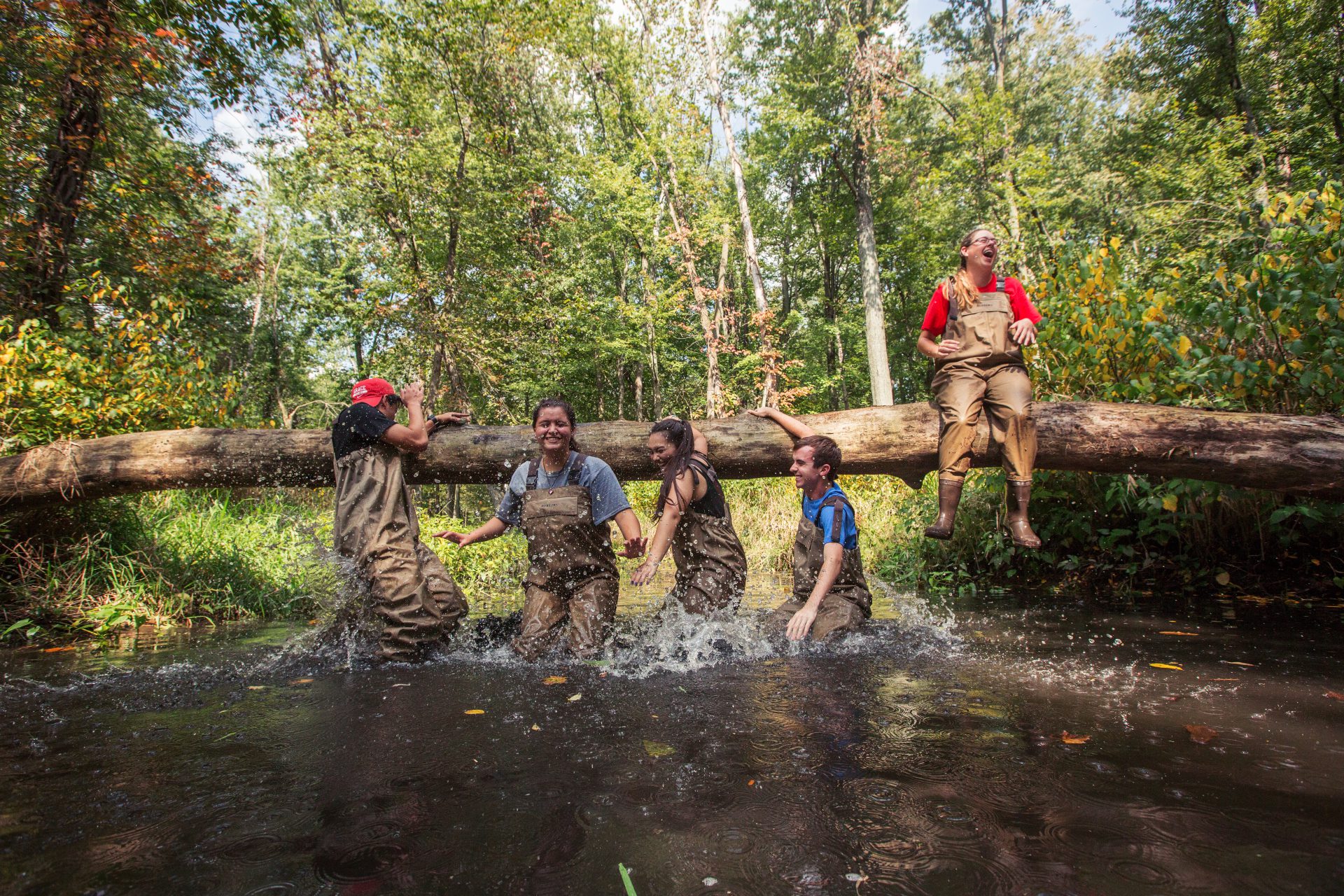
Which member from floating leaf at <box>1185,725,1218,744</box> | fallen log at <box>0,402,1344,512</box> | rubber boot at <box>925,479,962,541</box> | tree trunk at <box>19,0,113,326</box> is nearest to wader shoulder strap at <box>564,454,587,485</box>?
fallen log at <box>0,402,1344,512</box>

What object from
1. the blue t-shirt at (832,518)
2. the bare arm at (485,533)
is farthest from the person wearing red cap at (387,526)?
the blue t-shirt at (832,518)

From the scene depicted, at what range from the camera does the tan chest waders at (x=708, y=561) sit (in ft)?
17.9

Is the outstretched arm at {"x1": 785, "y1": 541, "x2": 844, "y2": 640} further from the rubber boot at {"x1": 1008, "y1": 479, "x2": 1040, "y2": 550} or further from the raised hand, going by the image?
the raised hand

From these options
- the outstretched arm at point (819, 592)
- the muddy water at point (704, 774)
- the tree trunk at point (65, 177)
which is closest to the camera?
the muddy water at point (704, 774)

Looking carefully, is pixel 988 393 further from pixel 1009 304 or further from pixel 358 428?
pixel 358 428

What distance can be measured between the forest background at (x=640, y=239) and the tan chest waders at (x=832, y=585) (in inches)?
112

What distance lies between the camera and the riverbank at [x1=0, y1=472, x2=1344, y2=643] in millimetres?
6000

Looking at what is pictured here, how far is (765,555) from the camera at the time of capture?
35.7 ft

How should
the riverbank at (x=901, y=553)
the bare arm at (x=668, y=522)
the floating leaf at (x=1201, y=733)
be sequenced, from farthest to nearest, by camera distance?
the riverbank at (x=901, y=553)
the bare arm at (x=668, y=522)
the floating leaf at (x=1201, y=733)

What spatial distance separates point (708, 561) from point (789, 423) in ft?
4.20

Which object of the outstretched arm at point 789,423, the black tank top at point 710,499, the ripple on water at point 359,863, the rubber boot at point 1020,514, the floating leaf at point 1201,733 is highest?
the outstretched arm at point 789,423

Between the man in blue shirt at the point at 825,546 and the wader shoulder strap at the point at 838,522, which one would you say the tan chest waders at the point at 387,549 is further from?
the wader shoulder strap at the point at 838,522

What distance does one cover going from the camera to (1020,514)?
194 inches

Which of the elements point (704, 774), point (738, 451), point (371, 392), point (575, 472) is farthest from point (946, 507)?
point (371, 392)
